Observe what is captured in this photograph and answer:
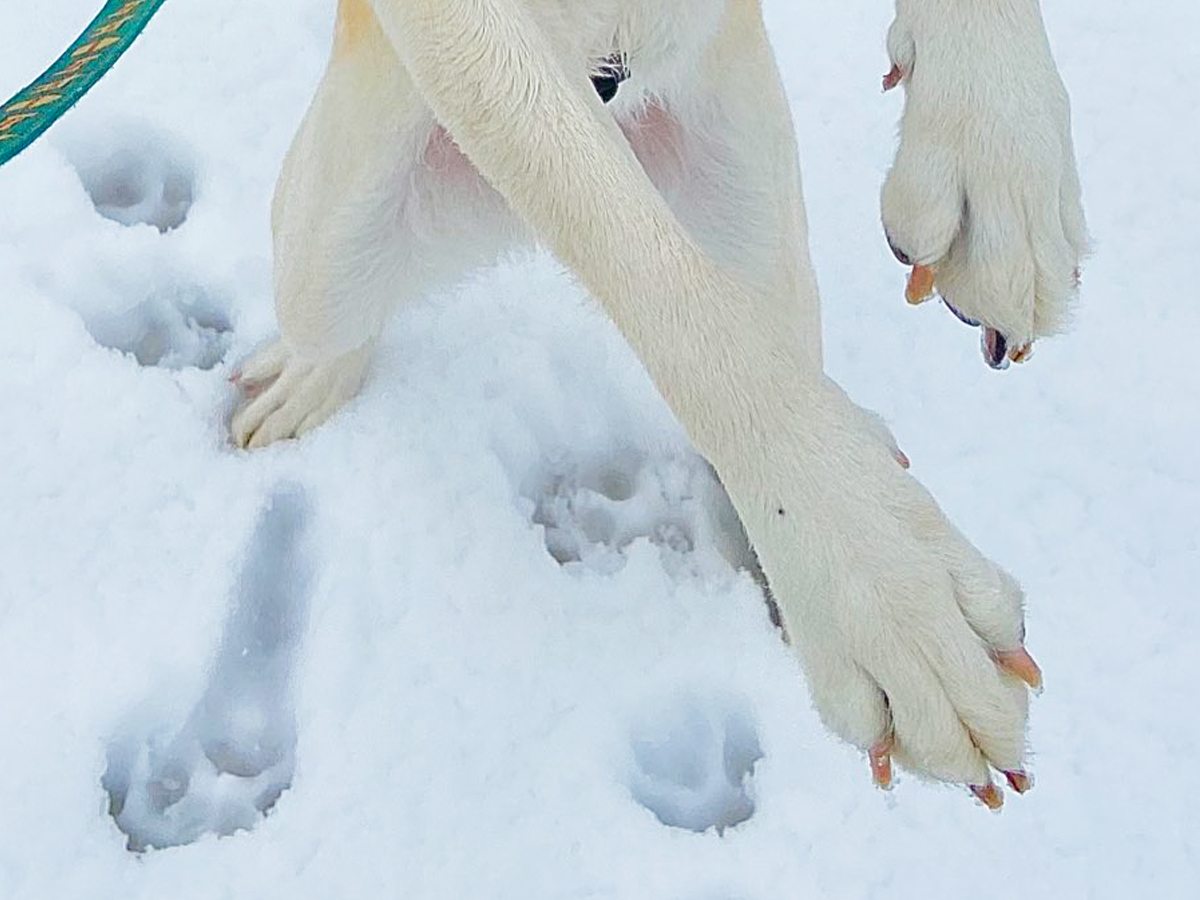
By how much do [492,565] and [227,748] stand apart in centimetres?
41

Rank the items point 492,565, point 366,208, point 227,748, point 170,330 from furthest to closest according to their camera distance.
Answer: point 170,330 → point 492,565 → point 227,748 → point 366,208

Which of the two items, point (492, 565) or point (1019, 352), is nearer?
point (1019, 352)

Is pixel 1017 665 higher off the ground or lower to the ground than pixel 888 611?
lower

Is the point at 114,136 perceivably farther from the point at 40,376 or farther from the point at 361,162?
the point at 361,162

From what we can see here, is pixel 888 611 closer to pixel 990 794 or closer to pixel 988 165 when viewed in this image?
pixel 990 794

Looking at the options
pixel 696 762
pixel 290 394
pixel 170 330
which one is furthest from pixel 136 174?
pixel 696 762

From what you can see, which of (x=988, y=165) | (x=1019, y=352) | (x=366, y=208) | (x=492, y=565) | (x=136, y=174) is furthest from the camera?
(x=136, y=174)

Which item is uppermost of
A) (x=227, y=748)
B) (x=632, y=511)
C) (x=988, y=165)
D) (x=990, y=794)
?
(x=988, y=165)

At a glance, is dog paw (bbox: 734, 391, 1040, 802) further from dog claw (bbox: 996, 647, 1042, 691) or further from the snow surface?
the snow surface

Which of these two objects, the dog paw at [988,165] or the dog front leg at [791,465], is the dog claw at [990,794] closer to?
the dog front leg at [791,465]

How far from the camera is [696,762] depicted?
1888 millimetres

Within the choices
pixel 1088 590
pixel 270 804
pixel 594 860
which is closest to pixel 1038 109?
pixel 1088 590

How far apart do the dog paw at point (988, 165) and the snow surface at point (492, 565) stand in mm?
680

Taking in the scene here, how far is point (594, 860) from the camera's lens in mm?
1793
